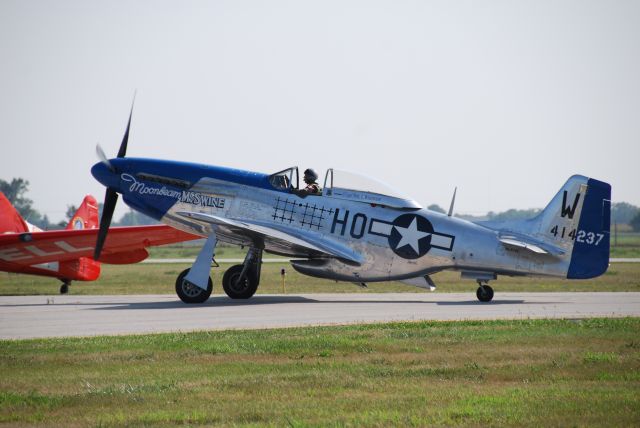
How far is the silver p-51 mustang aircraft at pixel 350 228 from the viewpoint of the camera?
18.2m

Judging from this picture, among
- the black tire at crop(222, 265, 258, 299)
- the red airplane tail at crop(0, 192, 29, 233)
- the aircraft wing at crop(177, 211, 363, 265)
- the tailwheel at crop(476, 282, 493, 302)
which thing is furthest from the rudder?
the red airplane tail at crop(0, 192, 29, 233)

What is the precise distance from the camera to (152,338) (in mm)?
12648

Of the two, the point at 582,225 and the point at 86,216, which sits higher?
the point at 582,225

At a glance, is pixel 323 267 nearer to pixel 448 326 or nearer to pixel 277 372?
pixel 448 326

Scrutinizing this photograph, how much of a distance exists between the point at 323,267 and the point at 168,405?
1072 cm

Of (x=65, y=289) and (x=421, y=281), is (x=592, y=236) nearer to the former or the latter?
(x=421, y=281)

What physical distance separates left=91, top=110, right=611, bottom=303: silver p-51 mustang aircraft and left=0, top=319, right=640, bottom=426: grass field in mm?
4751

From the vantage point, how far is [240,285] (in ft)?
65.1

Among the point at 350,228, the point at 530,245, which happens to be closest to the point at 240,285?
the point at 350,228

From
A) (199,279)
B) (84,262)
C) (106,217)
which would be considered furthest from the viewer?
(84,262)

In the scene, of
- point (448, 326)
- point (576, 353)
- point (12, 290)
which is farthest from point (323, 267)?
point (12, 290)

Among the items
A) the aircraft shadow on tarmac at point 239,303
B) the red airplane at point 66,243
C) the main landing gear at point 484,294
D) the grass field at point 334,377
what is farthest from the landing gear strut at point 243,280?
the grass field at point 334,377

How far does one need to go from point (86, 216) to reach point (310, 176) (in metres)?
10.9

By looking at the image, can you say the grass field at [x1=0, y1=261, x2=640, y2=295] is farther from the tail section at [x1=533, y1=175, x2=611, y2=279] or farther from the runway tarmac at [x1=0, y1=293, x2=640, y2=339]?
the tail section at [x1=533, y1=175, x2=611, y2=279]
